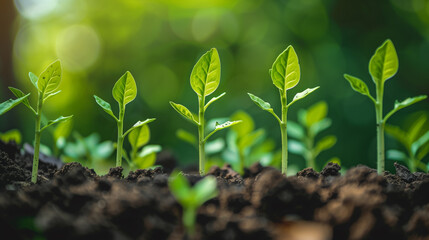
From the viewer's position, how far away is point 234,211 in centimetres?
82

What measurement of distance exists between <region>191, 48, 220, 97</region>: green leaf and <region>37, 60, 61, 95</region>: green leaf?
447mm

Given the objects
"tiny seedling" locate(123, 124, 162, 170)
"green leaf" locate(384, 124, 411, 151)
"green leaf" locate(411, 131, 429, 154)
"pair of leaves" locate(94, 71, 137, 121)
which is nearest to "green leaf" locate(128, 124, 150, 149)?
"tiny seedling" locate(123, 124, 162, 170)

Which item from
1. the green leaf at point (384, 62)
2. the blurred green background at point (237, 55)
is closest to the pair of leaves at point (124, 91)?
the green leaf at point (384, 62)

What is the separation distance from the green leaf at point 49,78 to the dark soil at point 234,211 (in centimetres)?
37

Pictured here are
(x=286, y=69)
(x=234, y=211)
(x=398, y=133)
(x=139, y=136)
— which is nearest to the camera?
(x=234, y=211)

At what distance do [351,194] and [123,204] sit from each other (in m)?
0.52

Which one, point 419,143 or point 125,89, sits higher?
point 125,89

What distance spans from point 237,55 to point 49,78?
173 inches

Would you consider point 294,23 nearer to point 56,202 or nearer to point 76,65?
point 56,202

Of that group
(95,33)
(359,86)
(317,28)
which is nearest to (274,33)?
(317,28)

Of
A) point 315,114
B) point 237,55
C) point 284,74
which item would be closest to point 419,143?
point 315,114

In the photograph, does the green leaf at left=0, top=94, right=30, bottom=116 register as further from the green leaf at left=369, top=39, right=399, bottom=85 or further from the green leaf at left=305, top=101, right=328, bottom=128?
the green leaf at left=305, top=101, right=328, bottom=128

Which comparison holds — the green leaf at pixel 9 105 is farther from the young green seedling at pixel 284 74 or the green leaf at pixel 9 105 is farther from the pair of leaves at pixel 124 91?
the young green seedling at pixel 284 74

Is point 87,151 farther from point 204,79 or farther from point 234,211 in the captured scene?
point 234,211
